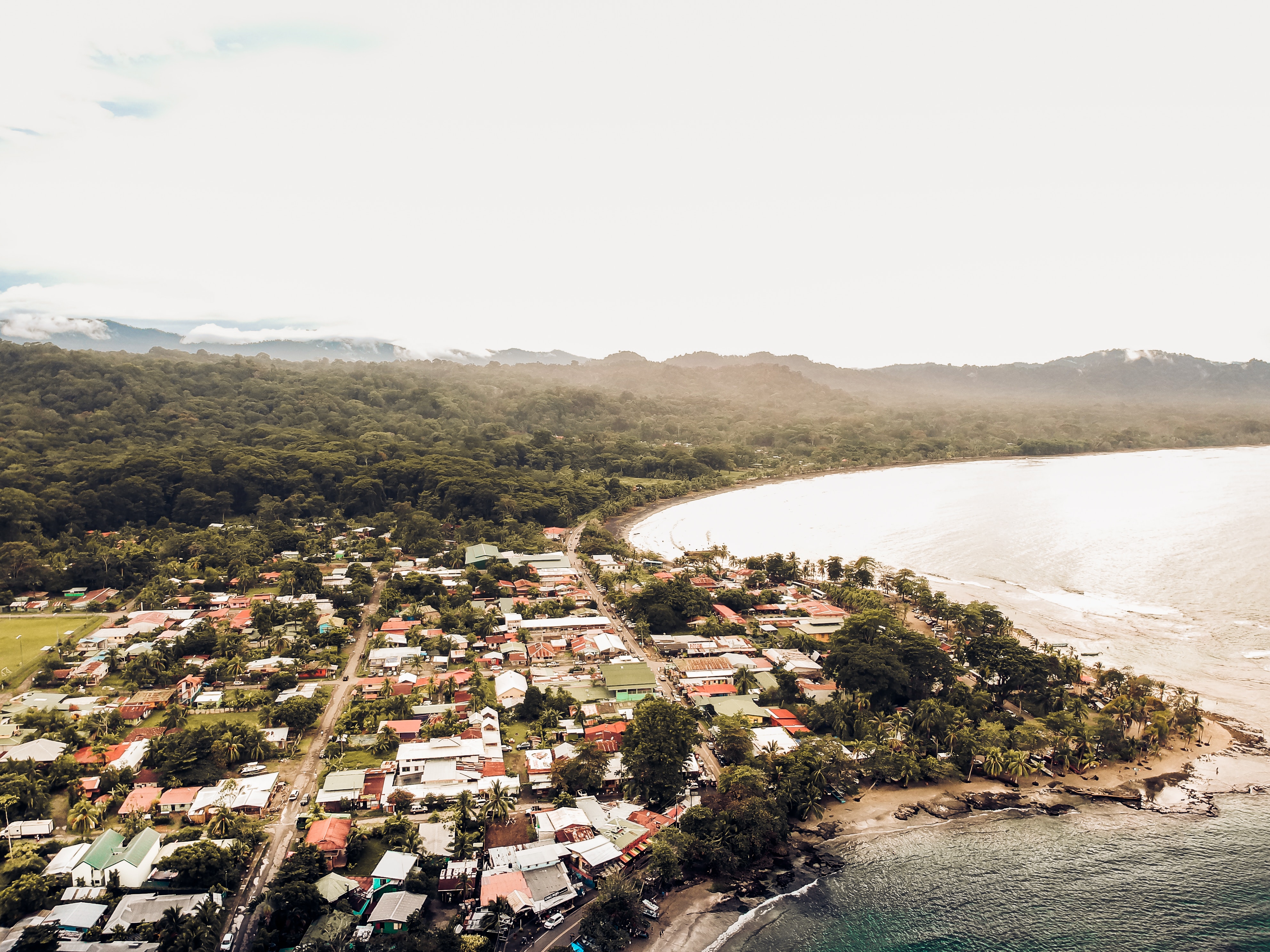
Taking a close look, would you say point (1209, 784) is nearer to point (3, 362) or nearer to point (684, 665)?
point (684, 665)

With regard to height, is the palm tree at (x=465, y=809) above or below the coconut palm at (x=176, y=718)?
above

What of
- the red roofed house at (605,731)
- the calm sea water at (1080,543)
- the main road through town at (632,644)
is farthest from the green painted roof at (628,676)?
the calm sea water at (1080,543)

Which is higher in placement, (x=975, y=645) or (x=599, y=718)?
(x=975, y=645)

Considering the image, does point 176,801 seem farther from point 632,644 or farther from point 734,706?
point 632,644

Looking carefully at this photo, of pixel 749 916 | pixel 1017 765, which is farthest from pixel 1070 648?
pixel 749 916

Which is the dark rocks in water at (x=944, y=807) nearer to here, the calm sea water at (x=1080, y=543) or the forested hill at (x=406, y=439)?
the calm sea water at (x=1080, y=543)

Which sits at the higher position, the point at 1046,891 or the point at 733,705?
the point at 733,705

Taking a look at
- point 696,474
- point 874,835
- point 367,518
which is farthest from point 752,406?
point 874,835
